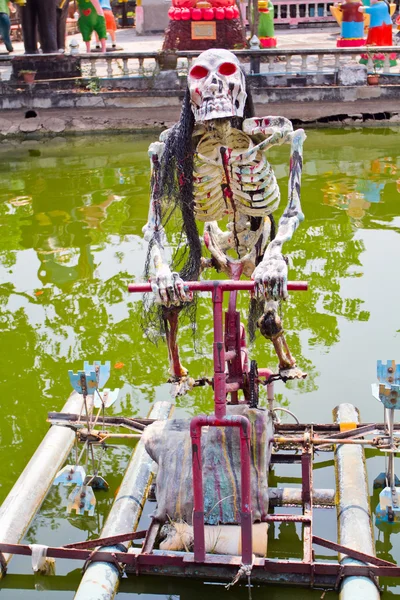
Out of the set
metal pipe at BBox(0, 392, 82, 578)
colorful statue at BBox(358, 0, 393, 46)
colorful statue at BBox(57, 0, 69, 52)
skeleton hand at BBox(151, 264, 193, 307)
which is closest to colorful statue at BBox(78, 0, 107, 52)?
colorful statue at BBox(57, 0, 69, 52)

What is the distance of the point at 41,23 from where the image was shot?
1342cm

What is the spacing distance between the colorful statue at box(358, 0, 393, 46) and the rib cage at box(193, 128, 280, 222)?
10494mm

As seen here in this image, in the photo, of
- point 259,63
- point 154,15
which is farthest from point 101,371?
point 154,15

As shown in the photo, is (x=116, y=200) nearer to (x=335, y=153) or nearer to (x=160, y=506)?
(x=335, y=153)

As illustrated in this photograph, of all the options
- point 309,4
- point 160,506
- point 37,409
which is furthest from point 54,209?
point 309,4

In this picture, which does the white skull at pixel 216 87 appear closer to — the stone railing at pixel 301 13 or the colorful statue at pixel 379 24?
the colorful statue at pixel 379 24

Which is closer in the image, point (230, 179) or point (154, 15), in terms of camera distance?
point (230, 179)

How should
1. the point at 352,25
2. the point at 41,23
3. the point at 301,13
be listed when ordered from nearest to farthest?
1. the point at 41,23
2. the point at 352,25
3. the point at 301,13

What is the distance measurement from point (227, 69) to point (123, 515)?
1966 mm

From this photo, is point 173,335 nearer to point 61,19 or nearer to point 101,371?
point 101,371

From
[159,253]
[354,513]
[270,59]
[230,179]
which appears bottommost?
[354,513]

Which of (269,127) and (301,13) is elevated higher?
(301,13)

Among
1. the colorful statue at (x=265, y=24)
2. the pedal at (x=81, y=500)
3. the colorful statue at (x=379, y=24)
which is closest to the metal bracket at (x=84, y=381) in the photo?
the pedal at (x=81, y=500)

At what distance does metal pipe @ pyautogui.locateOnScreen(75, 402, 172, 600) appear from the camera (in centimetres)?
358
